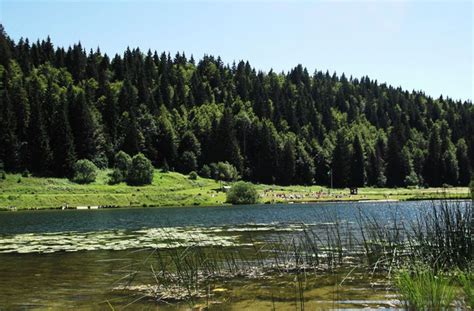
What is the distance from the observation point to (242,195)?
109500mm

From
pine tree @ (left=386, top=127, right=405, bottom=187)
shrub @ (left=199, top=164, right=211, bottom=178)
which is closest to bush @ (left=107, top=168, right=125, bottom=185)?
shrub @ (left=199, top=164, right=211, bottom=178)

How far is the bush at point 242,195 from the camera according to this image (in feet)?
359

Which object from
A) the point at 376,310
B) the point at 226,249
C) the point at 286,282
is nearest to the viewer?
the point at 376,310

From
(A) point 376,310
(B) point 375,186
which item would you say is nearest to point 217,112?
(B) point 375,186

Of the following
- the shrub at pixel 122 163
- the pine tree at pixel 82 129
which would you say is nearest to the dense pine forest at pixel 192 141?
the pine tree at pixel 82 129

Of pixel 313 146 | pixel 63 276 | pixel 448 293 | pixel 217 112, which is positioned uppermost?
pixel 217 112

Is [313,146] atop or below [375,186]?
atop

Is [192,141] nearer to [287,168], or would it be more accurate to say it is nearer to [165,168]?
[165,168]

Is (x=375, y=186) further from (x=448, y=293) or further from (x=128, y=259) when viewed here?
(x=448, y=293)

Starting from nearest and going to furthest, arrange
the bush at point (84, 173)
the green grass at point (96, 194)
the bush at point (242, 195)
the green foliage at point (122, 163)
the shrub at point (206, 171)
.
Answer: the green grass at point (96, 194) → the bush at point (242, 195) → the bush at point (84, 173) → the green foliage at point (122, 163) → the shrub at point (206, 171)

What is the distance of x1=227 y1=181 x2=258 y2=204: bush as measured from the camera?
110 metres

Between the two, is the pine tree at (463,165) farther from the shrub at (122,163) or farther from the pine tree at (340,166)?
the shrub at (122,163)

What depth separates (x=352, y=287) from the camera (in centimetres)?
1508

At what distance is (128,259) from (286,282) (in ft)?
34.3
